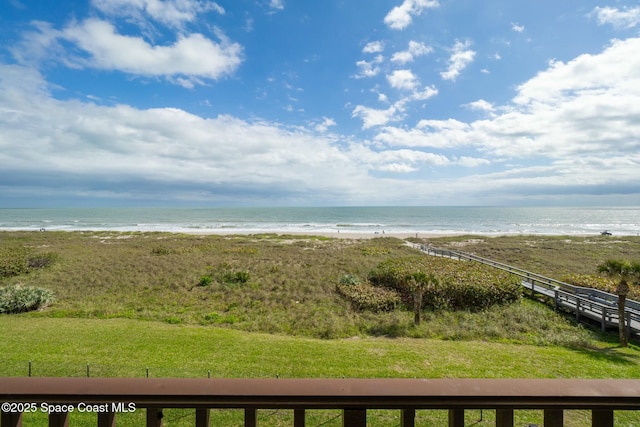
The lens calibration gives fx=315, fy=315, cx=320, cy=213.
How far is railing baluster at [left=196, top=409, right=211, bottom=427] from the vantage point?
4.54 feet

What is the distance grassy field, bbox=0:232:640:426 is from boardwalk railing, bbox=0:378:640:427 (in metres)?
5.03

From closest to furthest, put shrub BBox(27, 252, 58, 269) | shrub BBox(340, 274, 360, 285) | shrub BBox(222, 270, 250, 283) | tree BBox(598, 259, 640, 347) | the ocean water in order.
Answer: tree BBox(598, 259, 640, 347), shrub BBox(340, 274, 360, 285), shrub BBox(222, 270, 250, 283), shrub BBox(27, 252, 58, 269), the ocean water

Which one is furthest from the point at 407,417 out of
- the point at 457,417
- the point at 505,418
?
the point at 505,418

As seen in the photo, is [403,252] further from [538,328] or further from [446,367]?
[446,367]

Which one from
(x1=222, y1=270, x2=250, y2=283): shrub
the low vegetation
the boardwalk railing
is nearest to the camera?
the boardwalk railing

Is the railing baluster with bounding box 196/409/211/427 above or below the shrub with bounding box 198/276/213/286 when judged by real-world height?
above

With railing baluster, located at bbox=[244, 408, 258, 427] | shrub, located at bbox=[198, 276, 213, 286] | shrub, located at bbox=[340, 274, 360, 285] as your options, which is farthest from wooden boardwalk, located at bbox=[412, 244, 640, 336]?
shrub, located at bbox=[198, 276, 213, 286]

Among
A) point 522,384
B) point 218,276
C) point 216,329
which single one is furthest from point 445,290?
point 522,384

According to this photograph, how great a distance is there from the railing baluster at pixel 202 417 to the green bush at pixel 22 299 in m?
18.3

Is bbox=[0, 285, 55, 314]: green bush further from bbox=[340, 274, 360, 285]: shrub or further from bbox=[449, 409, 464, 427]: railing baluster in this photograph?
bbox=[449, 409, 464, 427]: railing baluster

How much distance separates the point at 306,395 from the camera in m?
1.32

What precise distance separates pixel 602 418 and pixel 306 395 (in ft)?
4.43

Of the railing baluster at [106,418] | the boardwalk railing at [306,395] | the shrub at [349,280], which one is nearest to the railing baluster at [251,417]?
the boardwalk railing at [306,395]

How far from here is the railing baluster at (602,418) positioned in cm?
140
